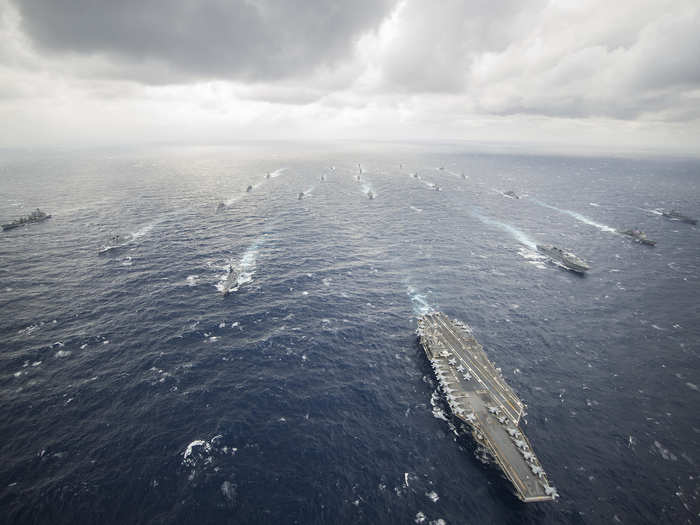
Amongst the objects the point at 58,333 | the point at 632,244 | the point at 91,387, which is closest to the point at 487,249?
the point at 632,244

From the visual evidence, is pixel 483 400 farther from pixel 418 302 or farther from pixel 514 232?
pixel 514 232

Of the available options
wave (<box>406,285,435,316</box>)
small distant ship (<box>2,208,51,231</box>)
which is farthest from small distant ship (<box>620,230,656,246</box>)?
small distant ship (<box>2,208,51,231</box>)

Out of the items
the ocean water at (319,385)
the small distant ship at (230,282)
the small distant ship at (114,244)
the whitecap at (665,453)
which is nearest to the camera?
the ocean water at (319,385)

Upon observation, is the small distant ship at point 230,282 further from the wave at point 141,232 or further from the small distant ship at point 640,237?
the small distant ship at point 640,237

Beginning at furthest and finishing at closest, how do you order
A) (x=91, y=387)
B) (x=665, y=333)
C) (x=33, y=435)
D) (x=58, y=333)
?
(x=665, y=333)
(x=58, y=333)
(x=91, y=387)
(x=33, y=435)

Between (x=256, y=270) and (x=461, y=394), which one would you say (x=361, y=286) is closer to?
(x=256, y=270)

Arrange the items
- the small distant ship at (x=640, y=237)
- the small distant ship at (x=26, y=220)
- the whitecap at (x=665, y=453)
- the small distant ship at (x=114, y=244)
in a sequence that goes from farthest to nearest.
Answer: the small distant ship at (x=26, y=220) < the small distant ship at (x=640, y=237) < the small distant ship at (x=114, y=244) < the whitecap at (x=665, y=453)

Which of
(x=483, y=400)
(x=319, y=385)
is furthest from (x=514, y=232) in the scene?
(x=319, y=385)

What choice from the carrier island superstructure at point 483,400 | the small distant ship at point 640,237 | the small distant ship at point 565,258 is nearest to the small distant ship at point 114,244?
the carrier island superstructure at point 483,400
